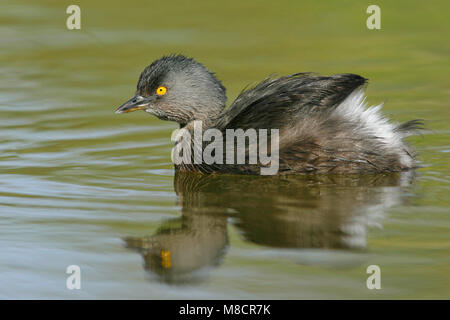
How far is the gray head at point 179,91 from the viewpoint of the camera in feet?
26.0

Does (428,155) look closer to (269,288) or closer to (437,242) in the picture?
(437,242)

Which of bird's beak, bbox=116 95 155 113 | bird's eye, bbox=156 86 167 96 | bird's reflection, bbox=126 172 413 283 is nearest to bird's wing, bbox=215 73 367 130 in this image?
bird's reflection, bbox=126 172 413 283

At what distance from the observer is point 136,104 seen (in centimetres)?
794

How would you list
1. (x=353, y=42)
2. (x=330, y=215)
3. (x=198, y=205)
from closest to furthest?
(x=330, y=215), (x=198, y=205), (x=353, y=42)

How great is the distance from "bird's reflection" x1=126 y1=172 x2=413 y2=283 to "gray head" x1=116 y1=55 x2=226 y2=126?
0.68 m

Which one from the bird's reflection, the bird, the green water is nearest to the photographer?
the green water

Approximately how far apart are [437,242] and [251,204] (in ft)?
5.20

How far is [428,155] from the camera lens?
26.2 feet

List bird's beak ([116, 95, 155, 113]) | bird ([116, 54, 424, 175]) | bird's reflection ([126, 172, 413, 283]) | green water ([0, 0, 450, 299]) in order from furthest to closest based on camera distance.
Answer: bird's beak ([116, 95, 155, 113]) < bird ([116, 54, 424, 175]) < bird's reflection ([126, 172, 413, 283]) < green water ([0, 0, 450, 299])

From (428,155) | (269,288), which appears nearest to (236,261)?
(269,288)

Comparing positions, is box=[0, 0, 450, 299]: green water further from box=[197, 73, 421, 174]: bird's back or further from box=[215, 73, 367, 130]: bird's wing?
box=[215, 73, 367, 130]: bird's wing

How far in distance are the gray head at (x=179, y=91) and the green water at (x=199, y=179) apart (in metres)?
0.54

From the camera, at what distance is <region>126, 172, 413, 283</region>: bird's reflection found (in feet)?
17.9

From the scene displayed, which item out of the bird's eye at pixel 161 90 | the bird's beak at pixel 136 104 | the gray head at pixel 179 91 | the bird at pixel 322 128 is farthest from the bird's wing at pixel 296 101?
the bird's beak at pixel 136 104
